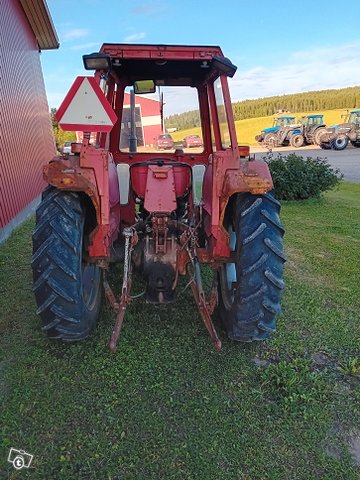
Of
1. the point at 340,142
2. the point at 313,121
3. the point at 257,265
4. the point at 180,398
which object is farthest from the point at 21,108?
the point at 313,121

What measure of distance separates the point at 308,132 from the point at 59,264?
102 ft

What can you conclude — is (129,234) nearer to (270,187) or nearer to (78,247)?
(78,247)

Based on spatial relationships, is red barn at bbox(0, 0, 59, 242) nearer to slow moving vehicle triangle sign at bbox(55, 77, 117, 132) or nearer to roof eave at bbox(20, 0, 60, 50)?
roof eave at bbox(20, 0, 60, 50)

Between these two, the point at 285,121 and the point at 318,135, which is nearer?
the point at 318,135

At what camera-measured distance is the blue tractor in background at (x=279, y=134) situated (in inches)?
1236

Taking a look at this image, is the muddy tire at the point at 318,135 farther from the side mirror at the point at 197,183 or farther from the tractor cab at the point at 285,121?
the side mirror at the point at 197,183

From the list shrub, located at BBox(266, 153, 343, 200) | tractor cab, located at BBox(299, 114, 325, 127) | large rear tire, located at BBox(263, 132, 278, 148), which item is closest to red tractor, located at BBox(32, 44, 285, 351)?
shrub, located at BBox(266, 153, 343, 200)

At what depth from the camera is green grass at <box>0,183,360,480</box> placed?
2.19 meters

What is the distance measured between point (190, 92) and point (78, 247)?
86.8 inches

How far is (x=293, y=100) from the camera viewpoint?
64.7 metres

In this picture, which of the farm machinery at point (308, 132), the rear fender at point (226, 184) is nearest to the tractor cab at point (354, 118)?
the farm machinery at point (308, 132)

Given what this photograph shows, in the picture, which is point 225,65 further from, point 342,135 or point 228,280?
point 342,135

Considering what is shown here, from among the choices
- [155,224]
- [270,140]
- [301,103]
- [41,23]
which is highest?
[41,23]

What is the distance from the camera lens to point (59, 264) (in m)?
2.80
